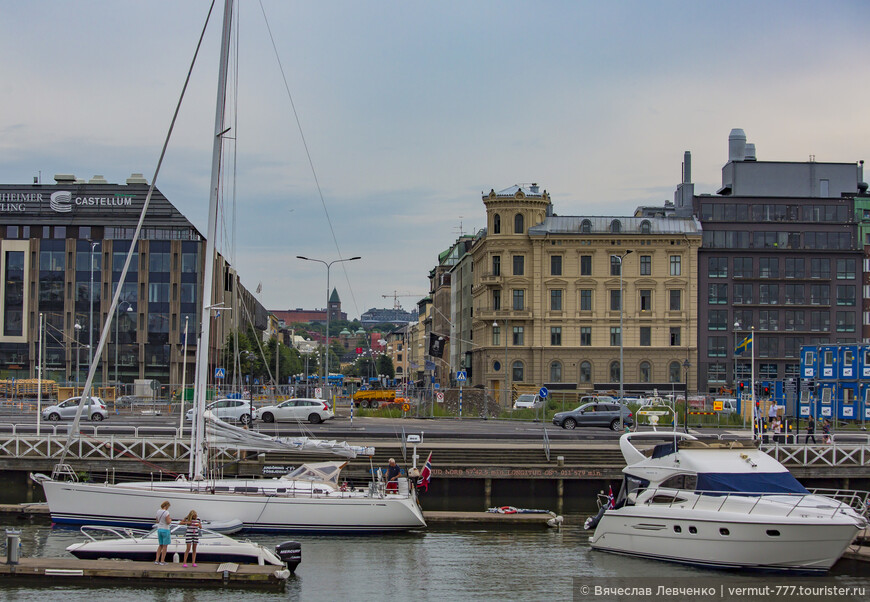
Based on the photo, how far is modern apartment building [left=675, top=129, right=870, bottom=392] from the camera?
9006 cm

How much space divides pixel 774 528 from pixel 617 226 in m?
66.8

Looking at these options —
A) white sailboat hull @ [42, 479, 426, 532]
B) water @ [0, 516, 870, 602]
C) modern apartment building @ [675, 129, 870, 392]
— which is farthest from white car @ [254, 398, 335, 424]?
modern apartment building @ [675, 129, 870, 392]

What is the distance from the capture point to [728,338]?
9038cm

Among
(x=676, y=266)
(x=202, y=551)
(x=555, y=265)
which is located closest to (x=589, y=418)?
(x=202, y=551)

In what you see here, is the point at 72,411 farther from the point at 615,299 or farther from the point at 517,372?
the point at 615,299

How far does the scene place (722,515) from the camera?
24531 millimetres

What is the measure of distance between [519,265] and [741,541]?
65903mm

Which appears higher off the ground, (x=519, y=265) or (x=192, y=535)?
(x=519, y=265)

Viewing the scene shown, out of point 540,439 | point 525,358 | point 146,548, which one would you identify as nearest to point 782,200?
point 525,358

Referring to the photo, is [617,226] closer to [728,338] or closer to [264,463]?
[728,338]

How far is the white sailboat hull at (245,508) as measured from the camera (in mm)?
28734

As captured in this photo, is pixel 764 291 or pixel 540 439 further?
pixel 764 291

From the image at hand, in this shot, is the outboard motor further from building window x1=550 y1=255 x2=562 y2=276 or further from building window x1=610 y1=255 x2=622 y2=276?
building window x1=610 y1=255 x2=622 y2=276

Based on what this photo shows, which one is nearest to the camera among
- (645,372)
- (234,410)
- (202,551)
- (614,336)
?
(202,551)
